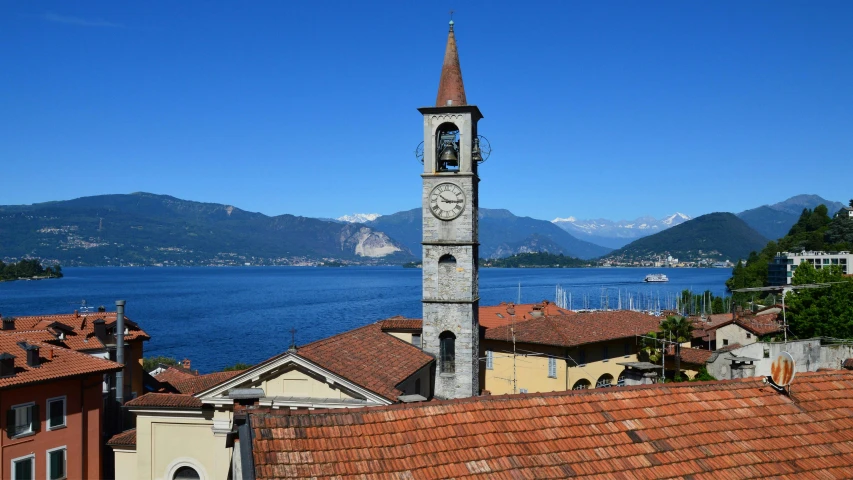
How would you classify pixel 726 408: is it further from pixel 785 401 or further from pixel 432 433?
pixel 432 433

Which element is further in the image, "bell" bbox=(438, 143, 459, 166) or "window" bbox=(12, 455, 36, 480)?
"bell" bbox=(438, 143, 459, 166)

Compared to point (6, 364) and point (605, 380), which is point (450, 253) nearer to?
point (605, 380)

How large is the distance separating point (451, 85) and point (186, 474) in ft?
61.0

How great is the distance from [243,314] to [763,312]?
92987 millimetres

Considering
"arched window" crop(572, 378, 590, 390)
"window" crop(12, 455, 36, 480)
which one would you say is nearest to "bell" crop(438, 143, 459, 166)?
"arched window" crop(572, 378, 590, 390)

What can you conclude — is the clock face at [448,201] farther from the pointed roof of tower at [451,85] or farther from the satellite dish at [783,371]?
the satellite dish at [783,371]

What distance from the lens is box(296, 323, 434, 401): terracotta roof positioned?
63.4 feet

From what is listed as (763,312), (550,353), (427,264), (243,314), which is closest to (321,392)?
(427,264)

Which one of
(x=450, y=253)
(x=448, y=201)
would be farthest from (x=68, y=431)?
(x=448, y=201)

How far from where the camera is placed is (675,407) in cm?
884

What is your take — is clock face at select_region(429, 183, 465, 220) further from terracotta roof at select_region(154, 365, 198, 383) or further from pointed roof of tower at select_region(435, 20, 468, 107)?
terracotta roof at select_region(154, 365, 198, 383)

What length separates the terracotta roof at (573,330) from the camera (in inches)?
1361

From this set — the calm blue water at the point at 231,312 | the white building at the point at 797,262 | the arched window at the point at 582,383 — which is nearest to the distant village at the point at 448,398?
the arched window at the point at 582,383

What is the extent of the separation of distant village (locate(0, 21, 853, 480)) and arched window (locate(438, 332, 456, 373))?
9 cm
